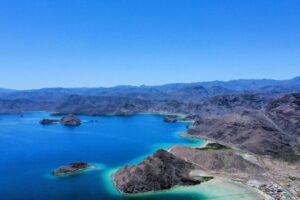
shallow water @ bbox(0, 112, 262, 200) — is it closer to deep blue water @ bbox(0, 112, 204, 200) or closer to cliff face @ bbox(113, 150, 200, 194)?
deep blue water @ bbox(0, 112, 204, 200)

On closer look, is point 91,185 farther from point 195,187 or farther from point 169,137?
point 169,137

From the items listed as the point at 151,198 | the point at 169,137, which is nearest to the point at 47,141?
the point at 169,137

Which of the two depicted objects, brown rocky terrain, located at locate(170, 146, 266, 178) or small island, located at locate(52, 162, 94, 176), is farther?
small island, located at locate(52, 162, 94, 176)

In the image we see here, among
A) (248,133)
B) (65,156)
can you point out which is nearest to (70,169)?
(65,156)

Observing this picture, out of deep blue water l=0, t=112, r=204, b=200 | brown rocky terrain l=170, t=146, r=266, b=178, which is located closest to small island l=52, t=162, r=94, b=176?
deep blue water l=0, t=112, r=204, b=200

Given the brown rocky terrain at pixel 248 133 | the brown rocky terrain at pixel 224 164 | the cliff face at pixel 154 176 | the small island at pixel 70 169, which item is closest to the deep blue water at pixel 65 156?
the small island at pixel 70 169

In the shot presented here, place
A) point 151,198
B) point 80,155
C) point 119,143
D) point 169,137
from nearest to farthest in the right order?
point 151,198, point 80,155, point 119,143, point 169,137

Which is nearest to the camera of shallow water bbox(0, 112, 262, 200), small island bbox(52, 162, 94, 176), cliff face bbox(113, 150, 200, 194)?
shallow water bbox(0, 112, 262, 200)

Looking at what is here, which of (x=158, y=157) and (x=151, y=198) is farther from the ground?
(x=158, y=157)
